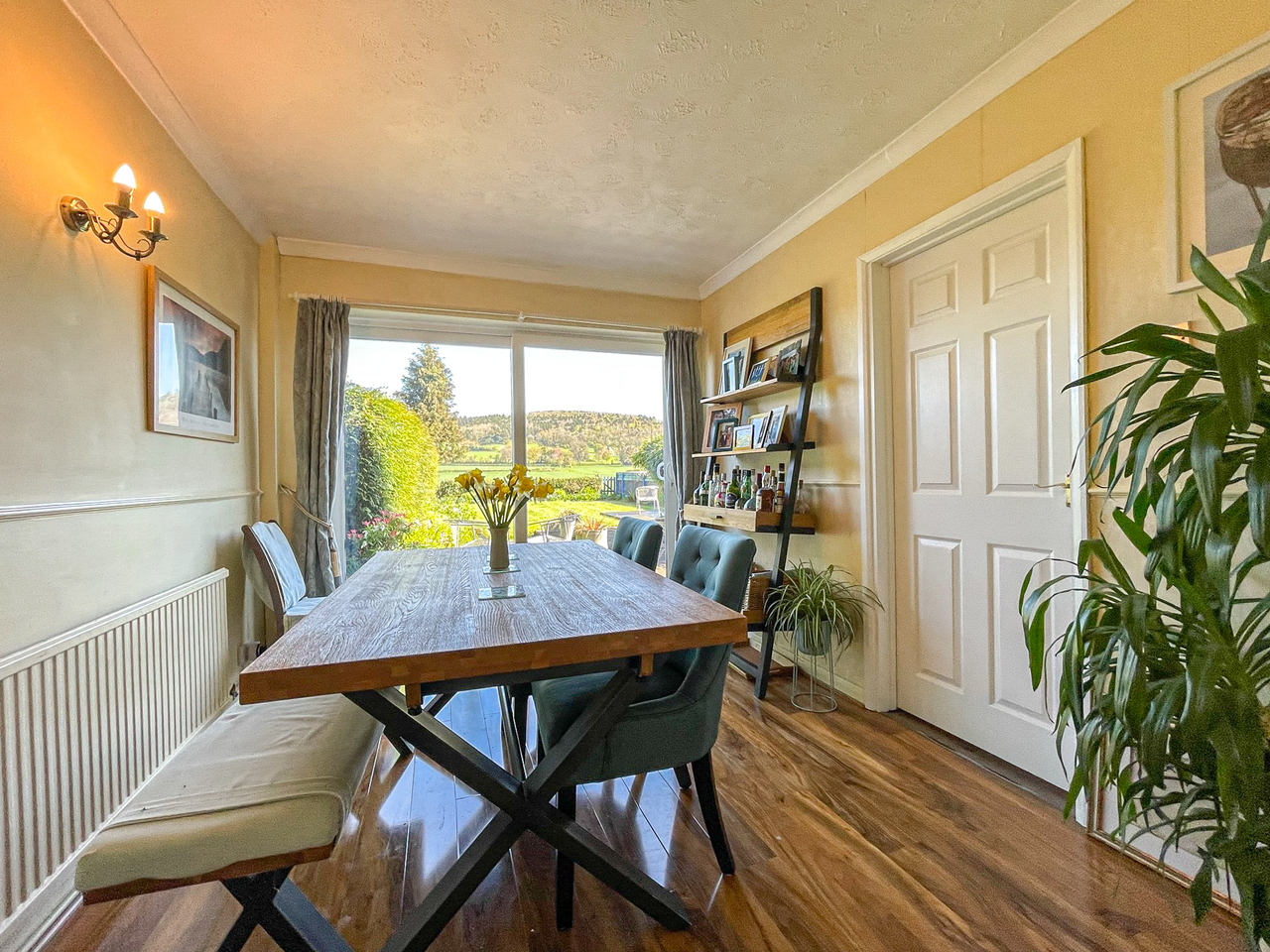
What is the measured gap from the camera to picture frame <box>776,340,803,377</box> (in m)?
3.01

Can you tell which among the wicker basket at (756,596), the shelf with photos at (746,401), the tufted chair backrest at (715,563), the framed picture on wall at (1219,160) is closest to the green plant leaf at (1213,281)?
the framed picture on wall at (1219,160)

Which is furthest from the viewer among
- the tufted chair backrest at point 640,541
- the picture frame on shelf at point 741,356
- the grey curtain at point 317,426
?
the picture frame on shelf at point 741,356

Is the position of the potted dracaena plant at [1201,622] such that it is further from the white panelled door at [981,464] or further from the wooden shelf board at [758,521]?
the wooden shelf board at [758,521]

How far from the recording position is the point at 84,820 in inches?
62.0

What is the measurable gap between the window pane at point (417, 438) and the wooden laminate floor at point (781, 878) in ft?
5.98

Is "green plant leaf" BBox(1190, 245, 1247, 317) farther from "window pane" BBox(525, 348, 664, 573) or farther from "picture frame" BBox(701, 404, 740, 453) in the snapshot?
"window pane" BBox(525, 348, 664, 573)

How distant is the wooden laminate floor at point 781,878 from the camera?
53.2 inches

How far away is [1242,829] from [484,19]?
8.75 ft

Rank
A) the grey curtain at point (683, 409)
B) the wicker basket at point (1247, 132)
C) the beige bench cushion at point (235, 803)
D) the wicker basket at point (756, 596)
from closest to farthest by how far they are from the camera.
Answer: the beige bench cushion at point (235, 803) → the wicker basket at point (1247, 132) → the wicker basket at point (756, 596) → the grey curtain at point (683, 409)

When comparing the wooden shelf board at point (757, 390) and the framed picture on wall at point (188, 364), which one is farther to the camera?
the wooden shelf board at point (757, 390)

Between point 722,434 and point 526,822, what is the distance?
2812mm

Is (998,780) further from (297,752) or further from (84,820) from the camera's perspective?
(84,820)

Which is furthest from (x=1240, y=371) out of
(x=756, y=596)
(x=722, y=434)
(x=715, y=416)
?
(x=715, y=416)

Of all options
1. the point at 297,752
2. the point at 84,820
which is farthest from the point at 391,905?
the point at 84,820
